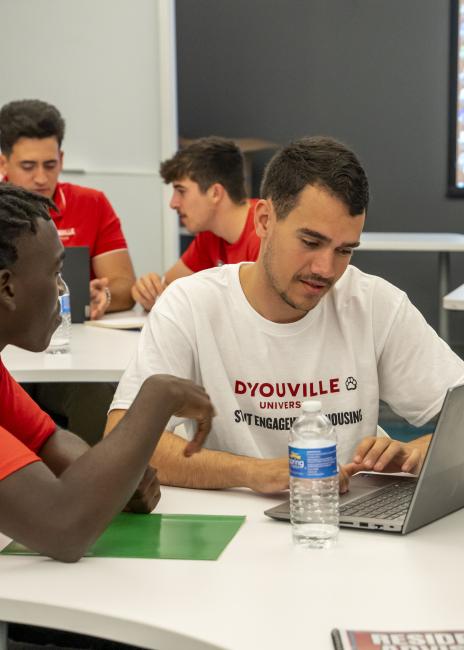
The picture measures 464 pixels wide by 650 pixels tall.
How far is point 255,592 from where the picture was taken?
122 cm

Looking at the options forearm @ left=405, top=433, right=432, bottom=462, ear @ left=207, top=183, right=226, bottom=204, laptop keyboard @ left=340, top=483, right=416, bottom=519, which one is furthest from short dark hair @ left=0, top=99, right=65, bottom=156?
laptop keyboard @ left=340, top=483, right=416, bottom=519

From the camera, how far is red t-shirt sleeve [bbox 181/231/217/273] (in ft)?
12.8

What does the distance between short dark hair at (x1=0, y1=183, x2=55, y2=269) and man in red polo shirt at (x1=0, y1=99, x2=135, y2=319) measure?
1970mm

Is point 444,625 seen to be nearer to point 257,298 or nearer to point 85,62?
point 257,298

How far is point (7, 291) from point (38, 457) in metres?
0.25

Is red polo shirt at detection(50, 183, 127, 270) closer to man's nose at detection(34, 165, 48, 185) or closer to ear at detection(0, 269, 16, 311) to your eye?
man's nose at detection(34, 165, 48, 185)

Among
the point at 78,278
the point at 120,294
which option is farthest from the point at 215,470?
the point at 120,294

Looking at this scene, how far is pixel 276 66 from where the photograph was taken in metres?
6.79

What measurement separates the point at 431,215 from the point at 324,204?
16.5ft

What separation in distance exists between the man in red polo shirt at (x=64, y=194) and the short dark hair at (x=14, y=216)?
1970mm

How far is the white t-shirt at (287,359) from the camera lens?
6.07 feet

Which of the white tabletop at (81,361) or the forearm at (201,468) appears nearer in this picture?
the forearm at (201,468)

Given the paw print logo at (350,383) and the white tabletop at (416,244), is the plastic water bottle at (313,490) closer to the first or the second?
the paw print logo at (350,383)

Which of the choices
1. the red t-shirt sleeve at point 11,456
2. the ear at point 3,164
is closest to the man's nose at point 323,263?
the red t-shirt sleeve at point 11,456
